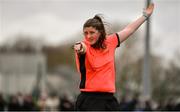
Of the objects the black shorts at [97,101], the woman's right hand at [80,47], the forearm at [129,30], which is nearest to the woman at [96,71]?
the black shorts at [97,101]

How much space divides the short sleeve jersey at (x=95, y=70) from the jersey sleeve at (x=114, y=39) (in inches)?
7.6

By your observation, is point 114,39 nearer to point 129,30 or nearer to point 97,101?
point 129,30

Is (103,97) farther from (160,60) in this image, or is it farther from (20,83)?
(160,60)

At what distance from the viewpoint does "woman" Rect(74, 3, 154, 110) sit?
669 centimetres

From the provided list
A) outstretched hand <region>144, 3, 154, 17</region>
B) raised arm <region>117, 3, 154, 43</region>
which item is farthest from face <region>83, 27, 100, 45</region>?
outstretched hand <region>144, 3, 154, 17</region>

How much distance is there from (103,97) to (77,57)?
47 centimetres

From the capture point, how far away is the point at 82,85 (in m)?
→ 6.77

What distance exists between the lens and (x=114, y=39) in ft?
23.0

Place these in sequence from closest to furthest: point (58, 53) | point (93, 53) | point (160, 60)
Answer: point (93, 53)
point (160, 60)
point (58, 53)

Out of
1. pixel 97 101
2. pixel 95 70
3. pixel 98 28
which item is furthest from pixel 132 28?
pixel 97 101

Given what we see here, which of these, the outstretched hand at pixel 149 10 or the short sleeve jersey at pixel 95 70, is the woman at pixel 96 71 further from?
the outstretched hand at pixel 149 10

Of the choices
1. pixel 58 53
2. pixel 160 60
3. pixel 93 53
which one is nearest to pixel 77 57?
pixel 93 53

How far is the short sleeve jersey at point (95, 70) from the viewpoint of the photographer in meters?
6.68

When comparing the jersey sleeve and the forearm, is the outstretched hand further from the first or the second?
the jersey sleeve
